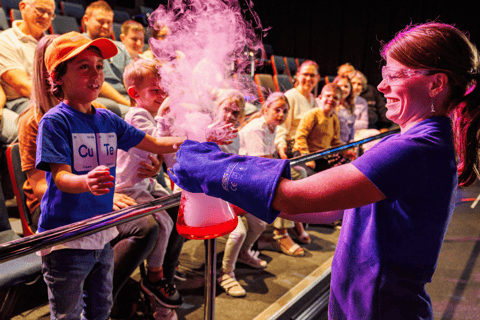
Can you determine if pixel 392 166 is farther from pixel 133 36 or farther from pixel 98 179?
pixel 133 36

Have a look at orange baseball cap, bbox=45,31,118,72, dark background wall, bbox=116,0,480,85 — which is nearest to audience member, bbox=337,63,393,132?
dark background wall, bbox=116,0,480,85

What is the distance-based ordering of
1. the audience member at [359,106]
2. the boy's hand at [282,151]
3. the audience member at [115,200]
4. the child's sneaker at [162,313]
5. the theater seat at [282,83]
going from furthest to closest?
1. the theater seat at [282,83]
2. the audience member at [359,106]
3. the boy's hand at [282,151]
4. the child's sneaker at [162,313]
5. the audience member at [115,200]

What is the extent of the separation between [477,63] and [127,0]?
704cm

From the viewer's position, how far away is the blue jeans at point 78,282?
91 cm

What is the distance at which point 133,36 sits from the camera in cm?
246

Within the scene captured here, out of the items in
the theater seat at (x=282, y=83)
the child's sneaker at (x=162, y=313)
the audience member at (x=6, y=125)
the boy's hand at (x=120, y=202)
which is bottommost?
the child's sneaker at (x=162, y=313)

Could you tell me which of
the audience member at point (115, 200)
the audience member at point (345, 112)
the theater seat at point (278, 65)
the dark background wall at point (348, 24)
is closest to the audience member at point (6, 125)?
the audience member at point (115, 200)

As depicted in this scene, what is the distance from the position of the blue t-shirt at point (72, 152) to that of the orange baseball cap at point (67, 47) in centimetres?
12

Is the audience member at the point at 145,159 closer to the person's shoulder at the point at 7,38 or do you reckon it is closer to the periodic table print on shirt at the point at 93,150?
the periodic table print on shirt at the point at 93,150

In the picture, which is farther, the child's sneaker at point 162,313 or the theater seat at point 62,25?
the theater seat at point 62,25

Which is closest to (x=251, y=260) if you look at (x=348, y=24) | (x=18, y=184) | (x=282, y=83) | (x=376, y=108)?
(x=18, y=184)

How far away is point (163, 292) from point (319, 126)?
171 centimetres

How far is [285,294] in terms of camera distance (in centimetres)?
166

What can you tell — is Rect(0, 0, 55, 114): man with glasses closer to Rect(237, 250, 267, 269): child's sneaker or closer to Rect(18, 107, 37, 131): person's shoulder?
Rect(18, 107, 37, 131): person's shoulder
